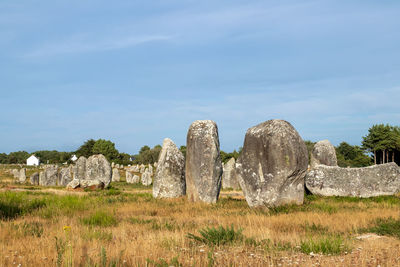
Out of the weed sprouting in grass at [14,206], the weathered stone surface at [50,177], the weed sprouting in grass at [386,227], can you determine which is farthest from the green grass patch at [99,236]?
the weathered stone surface at [50,177]

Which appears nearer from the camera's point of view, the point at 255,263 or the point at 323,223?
the point at 255,263

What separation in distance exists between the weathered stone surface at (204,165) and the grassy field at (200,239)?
13.2ft

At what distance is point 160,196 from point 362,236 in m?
13.2

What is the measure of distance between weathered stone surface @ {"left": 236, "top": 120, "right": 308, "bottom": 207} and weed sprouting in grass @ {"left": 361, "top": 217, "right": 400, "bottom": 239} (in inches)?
144

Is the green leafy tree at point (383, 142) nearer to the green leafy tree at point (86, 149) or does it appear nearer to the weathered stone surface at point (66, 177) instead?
the weathered stone surface at point (66, 177)

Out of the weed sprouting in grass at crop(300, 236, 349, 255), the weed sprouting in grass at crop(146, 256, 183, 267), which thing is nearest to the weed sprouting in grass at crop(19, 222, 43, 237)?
the weed sprouting in grass at crop(146, 256, 183, 267)

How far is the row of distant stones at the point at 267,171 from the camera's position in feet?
Answer: 48.5

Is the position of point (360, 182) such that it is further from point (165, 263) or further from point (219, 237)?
point (165, 263)

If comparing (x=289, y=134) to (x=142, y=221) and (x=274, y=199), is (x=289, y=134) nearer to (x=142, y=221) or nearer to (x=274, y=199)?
(x=274, y=199)

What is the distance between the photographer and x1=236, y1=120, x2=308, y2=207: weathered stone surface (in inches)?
579

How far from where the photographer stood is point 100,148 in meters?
104


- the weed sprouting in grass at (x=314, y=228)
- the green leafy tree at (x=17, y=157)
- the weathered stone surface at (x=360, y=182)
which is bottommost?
Answer: the weed sprouting in grass at (x=314, y=228)

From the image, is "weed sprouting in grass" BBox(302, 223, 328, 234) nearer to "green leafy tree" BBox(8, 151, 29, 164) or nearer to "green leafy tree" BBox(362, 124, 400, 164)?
"green leafy tree" BBox(362, 124, 400, 164)

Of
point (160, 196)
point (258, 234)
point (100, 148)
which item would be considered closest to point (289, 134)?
point (258, 234)
